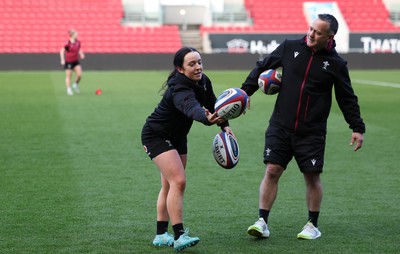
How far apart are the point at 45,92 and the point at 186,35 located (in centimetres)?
1988

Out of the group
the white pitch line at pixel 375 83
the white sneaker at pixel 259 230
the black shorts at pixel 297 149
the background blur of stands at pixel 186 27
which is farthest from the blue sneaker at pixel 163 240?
the background blur of stands at pixel 186 27

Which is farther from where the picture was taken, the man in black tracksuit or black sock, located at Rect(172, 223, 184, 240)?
the man in black tracksuit

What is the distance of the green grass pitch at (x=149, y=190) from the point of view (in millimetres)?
7227

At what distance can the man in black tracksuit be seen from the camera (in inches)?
283

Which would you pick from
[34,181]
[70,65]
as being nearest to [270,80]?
[34,181]

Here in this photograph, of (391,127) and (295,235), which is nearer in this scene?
(295,235)

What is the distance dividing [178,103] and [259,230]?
143 cm

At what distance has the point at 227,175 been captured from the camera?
1093cm

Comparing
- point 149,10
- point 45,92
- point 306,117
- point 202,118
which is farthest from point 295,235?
point 149,10

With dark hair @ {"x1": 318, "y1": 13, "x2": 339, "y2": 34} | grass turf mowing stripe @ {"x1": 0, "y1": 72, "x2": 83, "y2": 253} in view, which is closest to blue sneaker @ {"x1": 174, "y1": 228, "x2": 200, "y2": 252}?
grass turf mowing stripe @ {"x1": 0, "y1": 72, "x2": 83, "y2": 253}

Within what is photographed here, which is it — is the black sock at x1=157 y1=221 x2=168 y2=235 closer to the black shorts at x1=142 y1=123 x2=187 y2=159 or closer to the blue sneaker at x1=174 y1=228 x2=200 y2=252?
the blue sneaker at x1=174 y1=228 x2=200 y2=252

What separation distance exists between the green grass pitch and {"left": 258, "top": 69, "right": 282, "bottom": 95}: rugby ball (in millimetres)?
1323

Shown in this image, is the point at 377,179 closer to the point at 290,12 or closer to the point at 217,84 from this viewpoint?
the point at 217,84

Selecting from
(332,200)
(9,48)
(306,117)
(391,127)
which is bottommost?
(9,48)
